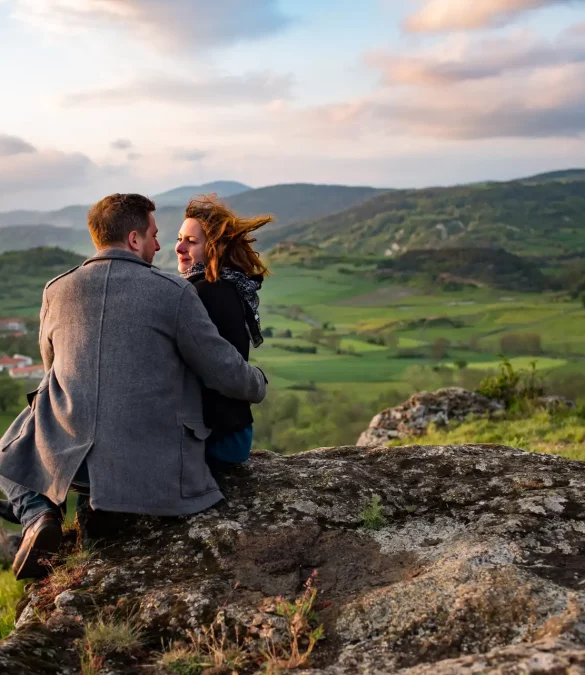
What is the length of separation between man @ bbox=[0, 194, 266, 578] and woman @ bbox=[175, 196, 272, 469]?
0.31 metres

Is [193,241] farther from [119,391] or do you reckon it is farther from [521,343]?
[521,343]

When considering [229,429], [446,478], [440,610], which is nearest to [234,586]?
[440,610]

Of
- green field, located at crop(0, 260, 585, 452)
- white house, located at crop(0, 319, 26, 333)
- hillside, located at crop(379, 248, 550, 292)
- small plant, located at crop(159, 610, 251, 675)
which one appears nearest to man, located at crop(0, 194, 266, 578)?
small plant, located at crop(159, 610, 251, 675)

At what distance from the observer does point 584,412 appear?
14.1 m

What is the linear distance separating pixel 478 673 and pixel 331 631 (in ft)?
3.02

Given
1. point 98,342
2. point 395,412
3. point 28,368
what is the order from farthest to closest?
1. point 28,368
2. point 395,412
3. point 98,342

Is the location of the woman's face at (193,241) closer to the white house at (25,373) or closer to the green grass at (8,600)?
the green grass at (8,600)

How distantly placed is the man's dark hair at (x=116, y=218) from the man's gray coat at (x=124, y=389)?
4.9 inches

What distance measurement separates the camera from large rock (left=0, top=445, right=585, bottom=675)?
2.98 m

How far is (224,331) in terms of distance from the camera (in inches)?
197

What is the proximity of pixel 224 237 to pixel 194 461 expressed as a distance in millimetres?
1710

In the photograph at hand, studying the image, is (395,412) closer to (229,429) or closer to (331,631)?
(229,429)

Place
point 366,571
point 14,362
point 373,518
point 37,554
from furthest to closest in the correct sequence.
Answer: point 14,362
point 373,518
point 37,554
point 366,571

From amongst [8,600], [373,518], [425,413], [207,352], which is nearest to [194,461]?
[207,352]
